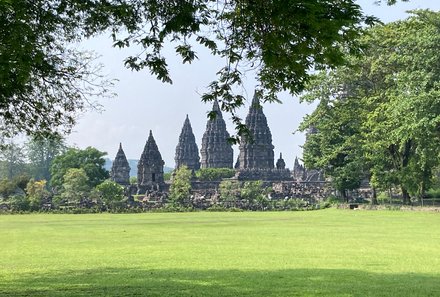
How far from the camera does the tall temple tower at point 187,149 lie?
10162 centimetres

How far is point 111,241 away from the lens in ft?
64.3

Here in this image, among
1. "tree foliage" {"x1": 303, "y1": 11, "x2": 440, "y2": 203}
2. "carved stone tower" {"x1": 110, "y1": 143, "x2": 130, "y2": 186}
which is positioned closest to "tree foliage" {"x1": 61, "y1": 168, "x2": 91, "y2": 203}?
"tree foliage" {"x1": 303, "y1": 11, "x2": 440, "y2": 203}

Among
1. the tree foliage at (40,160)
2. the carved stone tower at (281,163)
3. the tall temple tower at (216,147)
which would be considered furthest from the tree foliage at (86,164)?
the tree foliage at (40,160)

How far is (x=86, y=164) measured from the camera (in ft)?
255

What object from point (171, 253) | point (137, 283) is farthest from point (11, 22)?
point (171, 253)

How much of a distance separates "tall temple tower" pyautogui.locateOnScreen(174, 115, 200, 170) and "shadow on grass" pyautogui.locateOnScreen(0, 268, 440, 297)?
8948cm

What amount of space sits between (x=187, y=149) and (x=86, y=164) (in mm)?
26674

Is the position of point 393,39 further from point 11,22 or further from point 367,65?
point 11,22

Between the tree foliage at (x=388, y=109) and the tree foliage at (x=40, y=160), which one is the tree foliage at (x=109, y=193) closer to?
the tree foliage at (x=388, y=109)

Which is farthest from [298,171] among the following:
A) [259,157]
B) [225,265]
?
[225,265]

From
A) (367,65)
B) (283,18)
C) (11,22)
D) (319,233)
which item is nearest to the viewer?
(283,18)

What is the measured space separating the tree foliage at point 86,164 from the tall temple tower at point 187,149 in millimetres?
22538

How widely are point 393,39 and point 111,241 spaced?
26.6m

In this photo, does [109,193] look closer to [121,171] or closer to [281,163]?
[121,171]
